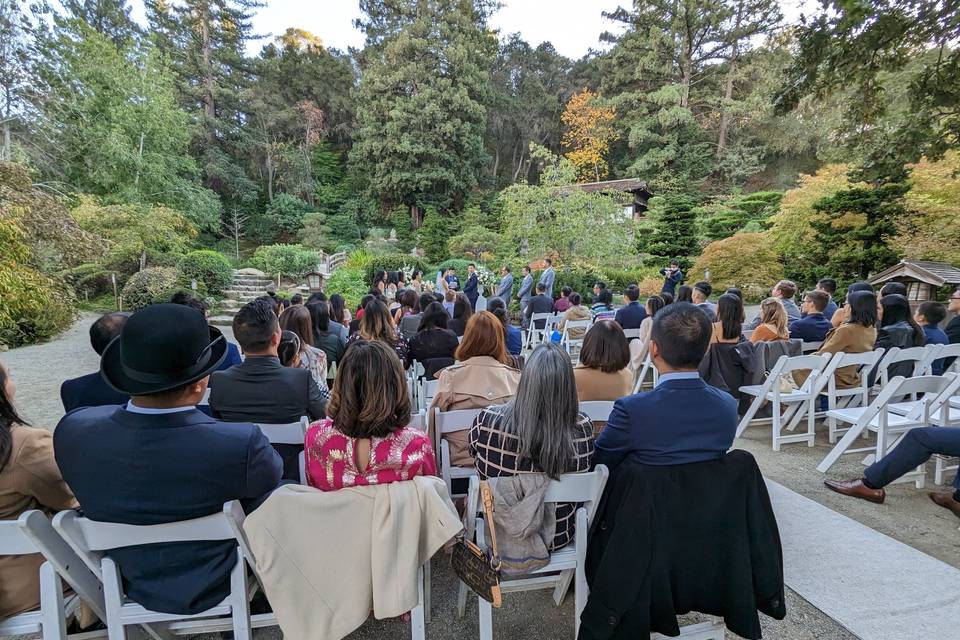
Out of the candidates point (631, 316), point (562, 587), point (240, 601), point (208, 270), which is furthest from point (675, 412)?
point (208, 270)

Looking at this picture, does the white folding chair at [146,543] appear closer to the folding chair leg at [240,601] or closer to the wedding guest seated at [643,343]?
the folding chair leg at [240,601]

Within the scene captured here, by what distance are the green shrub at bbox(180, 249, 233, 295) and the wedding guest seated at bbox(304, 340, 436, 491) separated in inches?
526

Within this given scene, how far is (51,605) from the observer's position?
1.39m

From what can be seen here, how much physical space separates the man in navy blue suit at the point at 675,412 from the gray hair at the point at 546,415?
234 mm

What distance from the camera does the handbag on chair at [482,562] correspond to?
1510 mm

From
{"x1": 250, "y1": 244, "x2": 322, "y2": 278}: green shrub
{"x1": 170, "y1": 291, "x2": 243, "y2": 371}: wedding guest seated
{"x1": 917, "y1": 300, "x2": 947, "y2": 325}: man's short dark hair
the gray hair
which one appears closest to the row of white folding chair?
{"x1": 917, "y1": 300, "x2": 947, "y2": 325}: man's short dark hair

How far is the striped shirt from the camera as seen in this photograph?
5.45ft

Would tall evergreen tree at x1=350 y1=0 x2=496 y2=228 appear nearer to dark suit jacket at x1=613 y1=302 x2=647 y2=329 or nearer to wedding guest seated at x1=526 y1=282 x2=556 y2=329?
wedding guest seated at x1=526 y1=282 x2=556 y2=329

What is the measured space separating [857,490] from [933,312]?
282 cm

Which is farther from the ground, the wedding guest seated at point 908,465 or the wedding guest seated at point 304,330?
the wedding guest seated at point 304,330

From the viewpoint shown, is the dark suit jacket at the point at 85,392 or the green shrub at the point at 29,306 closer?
the dark suit jacket at the point at 85,392

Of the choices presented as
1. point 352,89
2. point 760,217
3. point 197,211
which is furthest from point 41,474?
point 352,89

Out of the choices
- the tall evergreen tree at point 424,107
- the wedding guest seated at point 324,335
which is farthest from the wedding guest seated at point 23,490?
the tall evergreen tree at point 424,107

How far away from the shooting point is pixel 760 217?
59.5 feet
